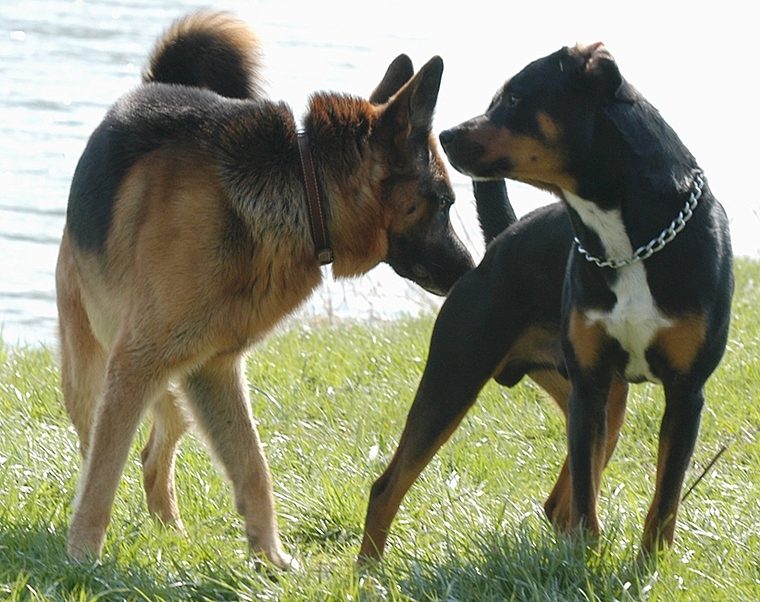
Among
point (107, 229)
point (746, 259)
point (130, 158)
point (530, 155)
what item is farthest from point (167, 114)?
point (746, 259)

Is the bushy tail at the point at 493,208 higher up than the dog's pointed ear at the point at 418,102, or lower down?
lower down

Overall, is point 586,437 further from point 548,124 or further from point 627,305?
point 548,124

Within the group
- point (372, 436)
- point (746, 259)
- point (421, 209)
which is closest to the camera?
point (421, 209)

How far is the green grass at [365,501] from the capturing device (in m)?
3.38

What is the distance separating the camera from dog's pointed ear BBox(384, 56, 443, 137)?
13.2ft

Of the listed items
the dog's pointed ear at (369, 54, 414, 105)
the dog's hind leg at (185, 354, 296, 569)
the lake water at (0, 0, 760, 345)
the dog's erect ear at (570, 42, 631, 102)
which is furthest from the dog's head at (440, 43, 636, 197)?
the lake water at (0, 0, 760, 345)

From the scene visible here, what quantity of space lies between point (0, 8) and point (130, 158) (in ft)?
62.0

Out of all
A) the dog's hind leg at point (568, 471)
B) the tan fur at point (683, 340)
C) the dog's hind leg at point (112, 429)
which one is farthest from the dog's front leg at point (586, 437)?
the dog's hind leg at point (112, 429)

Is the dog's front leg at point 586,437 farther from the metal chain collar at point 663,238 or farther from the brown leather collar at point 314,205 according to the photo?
the brown leather collar at point 314,205

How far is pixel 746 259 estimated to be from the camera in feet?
31.0

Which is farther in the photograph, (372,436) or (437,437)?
(372,436)

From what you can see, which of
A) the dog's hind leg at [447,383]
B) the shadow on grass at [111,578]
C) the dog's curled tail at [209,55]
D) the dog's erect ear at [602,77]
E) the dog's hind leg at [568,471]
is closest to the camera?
the shadow on grass at [111,578]

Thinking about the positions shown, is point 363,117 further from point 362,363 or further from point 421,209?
point 362,363

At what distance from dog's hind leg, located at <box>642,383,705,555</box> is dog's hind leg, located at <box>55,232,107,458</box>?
7.08ft
